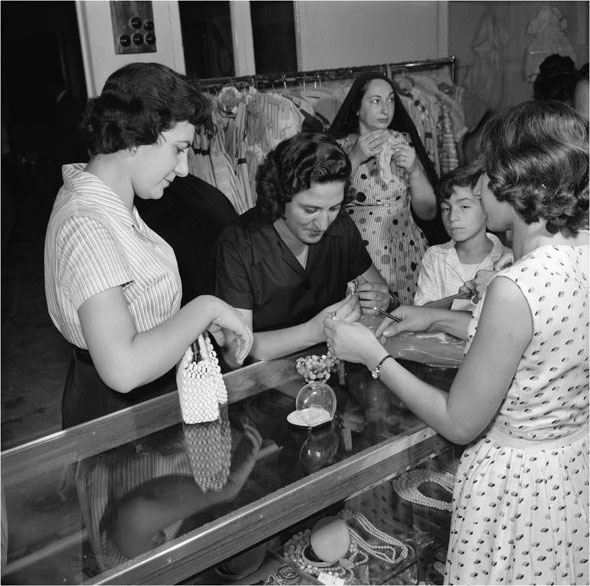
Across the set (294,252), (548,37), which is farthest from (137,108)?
(548,37)

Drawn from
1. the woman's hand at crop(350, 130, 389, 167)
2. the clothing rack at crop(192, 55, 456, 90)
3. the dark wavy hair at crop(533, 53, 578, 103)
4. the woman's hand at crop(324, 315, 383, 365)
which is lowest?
the woman's hand at crop(324, 315, 383, 365)

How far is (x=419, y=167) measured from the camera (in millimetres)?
3818

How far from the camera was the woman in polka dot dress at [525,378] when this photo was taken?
5.04ft

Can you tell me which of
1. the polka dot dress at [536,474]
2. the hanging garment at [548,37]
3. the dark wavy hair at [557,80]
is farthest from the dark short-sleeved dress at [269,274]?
the hanging garment at [548,37]

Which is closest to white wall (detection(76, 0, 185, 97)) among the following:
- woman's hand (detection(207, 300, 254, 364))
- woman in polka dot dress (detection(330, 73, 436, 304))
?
woman in polka dot dress (detection(330, 73, 436, 304))

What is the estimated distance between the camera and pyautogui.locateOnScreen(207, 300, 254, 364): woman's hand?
190cm

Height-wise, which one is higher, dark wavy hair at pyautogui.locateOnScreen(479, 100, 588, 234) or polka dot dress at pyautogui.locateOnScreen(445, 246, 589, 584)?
dark wavy hair at pyautogui.locateOnScreen(479, 100, 588, 234)

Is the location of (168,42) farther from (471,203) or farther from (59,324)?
(59,324)

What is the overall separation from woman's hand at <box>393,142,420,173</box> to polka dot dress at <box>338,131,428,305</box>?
9 cm

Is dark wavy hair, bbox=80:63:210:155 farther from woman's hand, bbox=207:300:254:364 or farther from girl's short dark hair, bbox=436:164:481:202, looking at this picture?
girl's short dark hair, bbox=436:164:481:202

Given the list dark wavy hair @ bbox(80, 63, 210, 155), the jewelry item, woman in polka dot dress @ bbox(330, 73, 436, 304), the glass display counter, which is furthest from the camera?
woman in polka dot dress @ bbox(330, 73, 436, 304)

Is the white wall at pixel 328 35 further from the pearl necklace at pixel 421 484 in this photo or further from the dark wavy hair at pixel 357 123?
the pearl necklace at pixel 421 484

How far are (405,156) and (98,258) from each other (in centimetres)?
224

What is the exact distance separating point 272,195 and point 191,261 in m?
0.93
